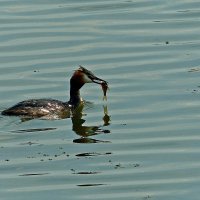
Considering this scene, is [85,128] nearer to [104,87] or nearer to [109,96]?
[104,87]

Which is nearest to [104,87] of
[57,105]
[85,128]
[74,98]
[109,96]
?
[109,96]

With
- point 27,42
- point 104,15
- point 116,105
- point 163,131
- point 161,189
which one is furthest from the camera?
point 104,15

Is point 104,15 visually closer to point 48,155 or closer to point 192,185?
point 48,155

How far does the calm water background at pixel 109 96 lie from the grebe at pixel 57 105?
189mm

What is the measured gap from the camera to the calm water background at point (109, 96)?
13617mm

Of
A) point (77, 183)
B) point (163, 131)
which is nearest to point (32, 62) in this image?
point (163, 131)

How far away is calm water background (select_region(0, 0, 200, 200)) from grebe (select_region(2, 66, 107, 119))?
189 millimetres

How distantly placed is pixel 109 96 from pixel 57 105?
3.04 feet

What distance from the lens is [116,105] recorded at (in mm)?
17578

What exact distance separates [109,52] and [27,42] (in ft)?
5.47

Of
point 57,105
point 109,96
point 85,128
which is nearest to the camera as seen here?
point 85,128

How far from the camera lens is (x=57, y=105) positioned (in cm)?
1764

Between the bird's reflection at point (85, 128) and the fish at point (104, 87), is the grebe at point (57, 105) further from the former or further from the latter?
the bird's reflection at point (85, 128)

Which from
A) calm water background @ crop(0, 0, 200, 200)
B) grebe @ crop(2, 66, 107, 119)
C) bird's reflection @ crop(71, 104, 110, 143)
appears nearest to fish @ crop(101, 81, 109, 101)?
grebe @ crop(2, 66, 107, 119)
